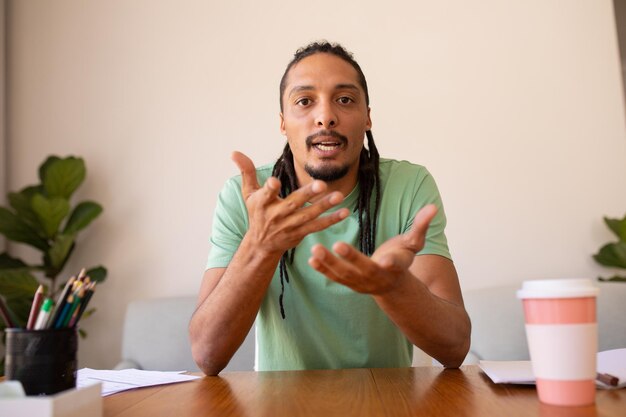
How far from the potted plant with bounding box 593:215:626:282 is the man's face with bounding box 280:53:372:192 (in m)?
1.47

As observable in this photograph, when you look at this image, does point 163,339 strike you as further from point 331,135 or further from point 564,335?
point 564,335

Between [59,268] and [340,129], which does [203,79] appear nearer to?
[59,268]

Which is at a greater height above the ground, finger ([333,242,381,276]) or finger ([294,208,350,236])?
finger ([294,208,350,236])

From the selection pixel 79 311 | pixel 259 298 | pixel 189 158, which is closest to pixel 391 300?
pixel 259 298

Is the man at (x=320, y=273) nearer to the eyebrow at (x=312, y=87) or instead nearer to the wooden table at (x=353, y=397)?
the eyebrow at (x=312, y=87)

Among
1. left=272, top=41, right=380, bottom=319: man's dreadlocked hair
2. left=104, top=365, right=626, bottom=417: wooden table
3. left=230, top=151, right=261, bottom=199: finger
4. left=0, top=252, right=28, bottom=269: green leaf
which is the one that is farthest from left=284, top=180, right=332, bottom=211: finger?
left=0, top=252, right=28, bottom=269: green leaf

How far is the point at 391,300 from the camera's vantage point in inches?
41.1

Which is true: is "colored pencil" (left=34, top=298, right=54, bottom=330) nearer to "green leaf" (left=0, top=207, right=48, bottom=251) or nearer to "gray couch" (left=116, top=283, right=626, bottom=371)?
"gray couch" (left=116, top=283, right=626, bottom=371)

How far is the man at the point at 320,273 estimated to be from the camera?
3.92ft

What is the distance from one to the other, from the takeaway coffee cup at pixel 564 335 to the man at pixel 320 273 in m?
0.36

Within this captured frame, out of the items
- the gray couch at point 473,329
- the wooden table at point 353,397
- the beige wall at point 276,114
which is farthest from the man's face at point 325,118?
the beige wall at point 276,114

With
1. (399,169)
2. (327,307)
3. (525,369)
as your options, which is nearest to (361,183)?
(399,169)

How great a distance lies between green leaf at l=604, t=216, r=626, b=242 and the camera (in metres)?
2.53

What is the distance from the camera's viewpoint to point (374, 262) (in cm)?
87
